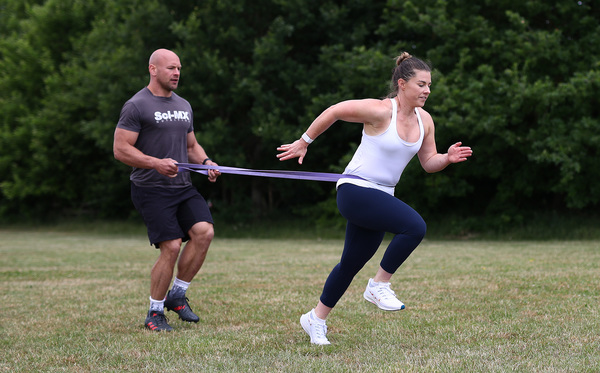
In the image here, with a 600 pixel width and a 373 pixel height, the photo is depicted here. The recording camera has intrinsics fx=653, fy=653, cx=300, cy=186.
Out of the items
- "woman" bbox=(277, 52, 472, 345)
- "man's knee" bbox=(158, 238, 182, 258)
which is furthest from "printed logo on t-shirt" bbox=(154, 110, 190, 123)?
"woman" bbox=(277, 52, 472, 345)

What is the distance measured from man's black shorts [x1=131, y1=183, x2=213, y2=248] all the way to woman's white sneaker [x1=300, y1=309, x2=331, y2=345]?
142 cm

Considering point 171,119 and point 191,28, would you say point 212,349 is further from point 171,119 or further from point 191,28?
point 191,28

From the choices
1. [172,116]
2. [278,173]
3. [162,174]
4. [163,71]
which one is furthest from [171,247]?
[163,71]

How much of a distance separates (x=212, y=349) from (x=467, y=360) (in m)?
1.77

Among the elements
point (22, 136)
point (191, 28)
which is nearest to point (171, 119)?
point (191, 28)

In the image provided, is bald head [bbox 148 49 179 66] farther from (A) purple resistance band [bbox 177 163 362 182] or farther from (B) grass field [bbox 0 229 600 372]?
(B) grass field [bbox 0 229 600 372]

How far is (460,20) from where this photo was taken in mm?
19281

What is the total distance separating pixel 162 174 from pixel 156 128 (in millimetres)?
402

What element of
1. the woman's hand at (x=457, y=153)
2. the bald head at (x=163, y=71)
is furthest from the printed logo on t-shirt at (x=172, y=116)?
the woman's hand at (x=457, y=153)

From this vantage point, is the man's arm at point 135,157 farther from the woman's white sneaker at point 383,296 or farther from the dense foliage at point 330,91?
the dense foliage at point 330,91

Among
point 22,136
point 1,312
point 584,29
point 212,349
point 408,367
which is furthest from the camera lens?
point 22,136

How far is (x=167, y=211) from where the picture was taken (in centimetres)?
554

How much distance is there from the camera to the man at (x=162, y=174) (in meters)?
5.43

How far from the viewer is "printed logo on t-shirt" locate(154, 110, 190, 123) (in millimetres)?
5512
